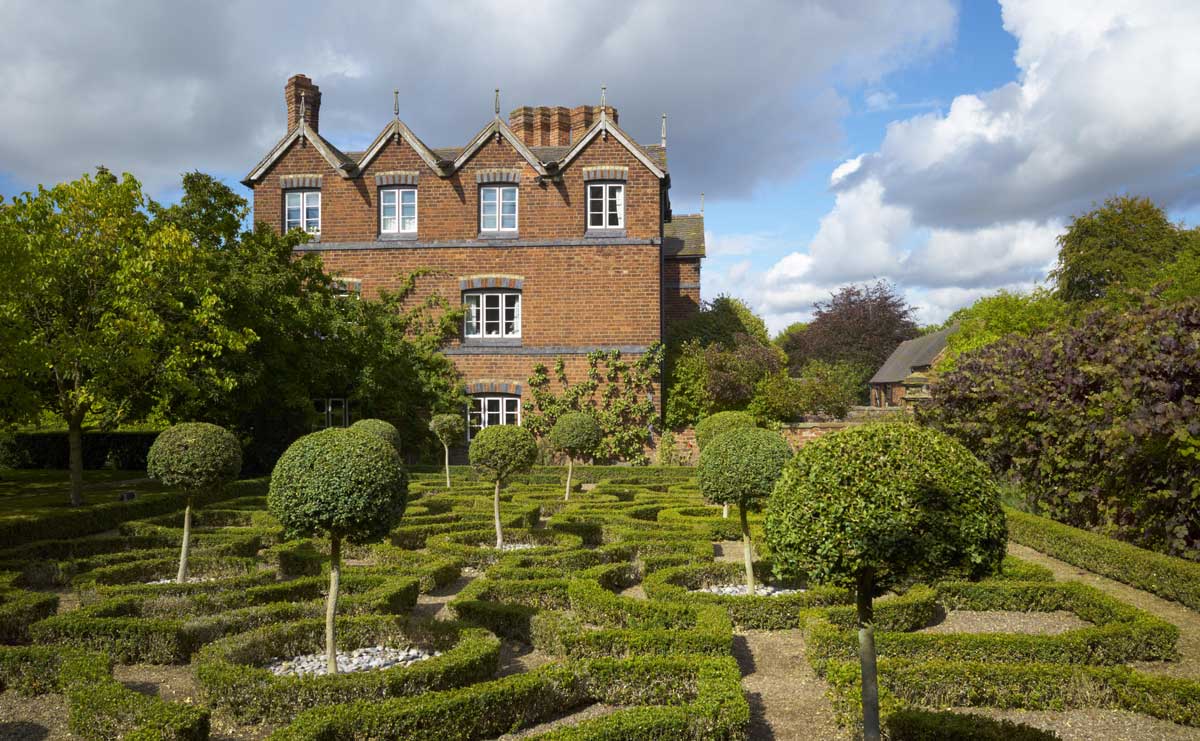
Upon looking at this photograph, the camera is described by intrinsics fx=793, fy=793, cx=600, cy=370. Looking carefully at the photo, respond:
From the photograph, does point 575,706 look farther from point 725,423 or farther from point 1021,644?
point 725,423

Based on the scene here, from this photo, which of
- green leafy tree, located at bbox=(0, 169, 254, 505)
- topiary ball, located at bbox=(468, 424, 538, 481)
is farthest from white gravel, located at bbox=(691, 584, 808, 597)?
green leafy tree, located at bbox=(0, 169, 254, 505)

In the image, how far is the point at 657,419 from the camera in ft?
78.5

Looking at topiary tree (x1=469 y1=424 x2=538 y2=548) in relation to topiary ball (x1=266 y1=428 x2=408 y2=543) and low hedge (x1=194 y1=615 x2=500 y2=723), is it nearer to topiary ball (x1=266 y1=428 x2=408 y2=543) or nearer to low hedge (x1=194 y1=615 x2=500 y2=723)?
low hedge (x1=194 y1=615 x2=500 y2=723)

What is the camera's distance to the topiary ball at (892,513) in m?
4.93

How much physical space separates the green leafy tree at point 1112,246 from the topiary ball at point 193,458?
40847mm

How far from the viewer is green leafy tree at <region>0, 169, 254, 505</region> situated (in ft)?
45.1

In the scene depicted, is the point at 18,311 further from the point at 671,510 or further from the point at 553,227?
the point at 553,227

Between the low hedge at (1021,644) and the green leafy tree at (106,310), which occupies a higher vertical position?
the green leafy tree at (106,310)

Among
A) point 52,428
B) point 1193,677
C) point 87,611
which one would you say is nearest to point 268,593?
point 87,611

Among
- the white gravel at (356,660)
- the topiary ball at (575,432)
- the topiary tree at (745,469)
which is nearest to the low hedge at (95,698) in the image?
the white gravel at (356,660)

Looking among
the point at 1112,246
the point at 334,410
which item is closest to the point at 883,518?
the point at 334,410

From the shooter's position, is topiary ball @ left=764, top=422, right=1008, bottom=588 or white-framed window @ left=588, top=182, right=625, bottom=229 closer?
topiary ball @ left=764, top=422, right=1008, bottom=588

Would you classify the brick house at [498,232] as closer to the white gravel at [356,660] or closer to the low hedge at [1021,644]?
the white gravel at [356,660]

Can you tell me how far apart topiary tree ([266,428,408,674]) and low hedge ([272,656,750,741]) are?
1.37 meters
